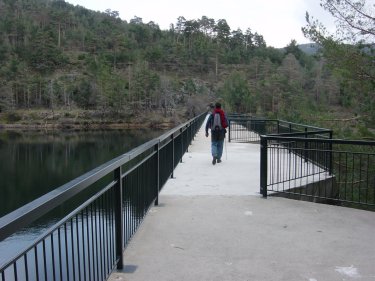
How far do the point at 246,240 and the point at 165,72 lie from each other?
12981 centimetres

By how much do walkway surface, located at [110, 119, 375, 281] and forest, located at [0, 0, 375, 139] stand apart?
6.67m

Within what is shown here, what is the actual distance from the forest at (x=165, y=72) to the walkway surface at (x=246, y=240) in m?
6.67

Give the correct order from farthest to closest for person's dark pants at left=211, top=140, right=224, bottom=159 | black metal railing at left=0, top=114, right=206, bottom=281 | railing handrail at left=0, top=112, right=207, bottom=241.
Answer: person's dark pants at left=211, top=140, right=224, bottom=159, black metal railing at left=0, top=114, right=206, bottom=281, railing handrail at left=0, top=112, right=207, bottom=241

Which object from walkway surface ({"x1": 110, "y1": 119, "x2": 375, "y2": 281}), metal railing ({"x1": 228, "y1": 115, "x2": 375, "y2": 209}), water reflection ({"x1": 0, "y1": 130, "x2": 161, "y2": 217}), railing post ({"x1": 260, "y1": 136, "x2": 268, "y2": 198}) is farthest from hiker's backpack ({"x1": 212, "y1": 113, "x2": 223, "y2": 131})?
water reflection ({"x1": 0, "y1": 130, "x2": 161, "y2": 217})

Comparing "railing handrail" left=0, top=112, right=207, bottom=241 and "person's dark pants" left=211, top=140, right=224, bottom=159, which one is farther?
"person's dark pants" left=211, top=140, right=224, bottom=159

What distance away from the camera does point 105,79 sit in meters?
104

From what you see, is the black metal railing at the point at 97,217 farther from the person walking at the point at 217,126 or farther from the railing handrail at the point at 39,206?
the person walking at the point at 217,126

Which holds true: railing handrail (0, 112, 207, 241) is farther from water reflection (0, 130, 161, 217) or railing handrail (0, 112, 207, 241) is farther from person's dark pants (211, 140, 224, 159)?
water reflection (0, 130, 161, 217)

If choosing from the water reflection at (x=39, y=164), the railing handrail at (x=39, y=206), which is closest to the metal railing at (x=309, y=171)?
the railing handrail at (x=39, y=206)

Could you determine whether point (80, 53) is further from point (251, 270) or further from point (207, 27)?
point (251, 270)

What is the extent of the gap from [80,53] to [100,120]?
54.6 m

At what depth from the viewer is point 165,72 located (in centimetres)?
13225

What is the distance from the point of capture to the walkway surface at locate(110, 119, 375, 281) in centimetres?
406

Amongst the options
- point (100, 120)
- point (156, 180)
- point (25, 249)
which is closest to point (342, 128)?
point (156, 180)
